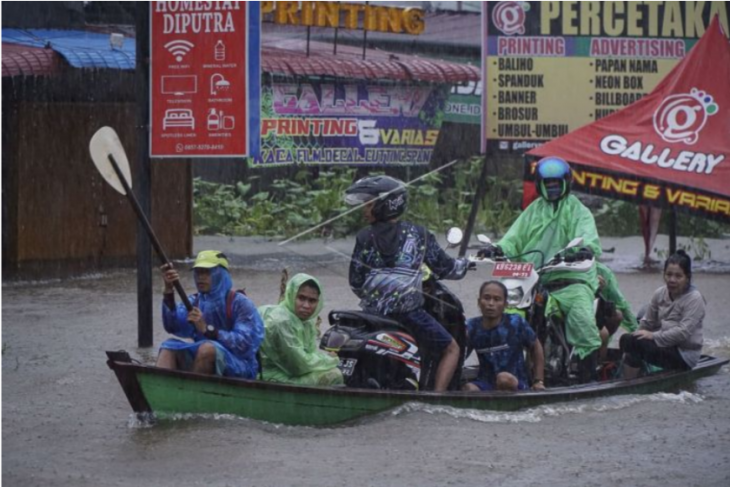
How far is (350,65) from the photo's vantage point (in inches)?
792

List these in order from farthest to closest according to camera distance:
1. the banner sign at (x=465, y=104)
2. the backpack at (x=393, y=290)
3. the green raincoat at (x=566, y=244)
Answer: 1. the banner sign at (x=465, y=104)
2. the green raincoat at (x=566, y=244)
3. the backpack at (x=393, y=290)

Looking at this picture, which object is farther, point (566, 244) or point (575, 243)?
point (566, 244)

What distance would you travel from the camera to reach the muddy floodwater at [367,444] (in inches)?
289

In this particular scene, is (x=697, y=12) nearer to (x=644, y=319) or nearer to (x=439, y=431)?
(x=644, y=319)

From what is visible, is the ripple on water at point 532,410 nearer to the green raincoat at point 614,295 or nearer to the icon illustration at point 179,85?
the green raincoat at point 614,295

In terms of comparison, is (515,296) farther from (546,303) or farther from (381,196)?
(381,196)

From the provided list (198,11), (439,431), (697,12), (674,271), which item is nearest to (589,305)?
(674,271)

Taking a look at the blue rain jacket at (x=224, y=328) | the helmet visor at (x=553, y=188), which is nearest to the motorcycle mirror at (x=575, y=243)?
the helmet visor at (x=553, y=188)

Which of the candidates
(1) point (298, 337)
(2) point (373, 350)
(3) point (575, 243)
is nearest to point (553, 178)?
(3) point (575, 243)

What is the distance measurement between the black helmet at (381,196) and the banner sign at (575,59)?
343 inches

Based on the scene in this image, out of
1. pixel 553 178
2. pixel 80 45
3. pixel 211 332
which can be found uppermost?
pixel 80 45

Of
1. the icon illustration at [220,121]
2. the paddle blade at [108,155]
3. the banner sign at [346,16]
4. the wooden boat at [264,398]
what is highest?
the banner sign at [346,16]

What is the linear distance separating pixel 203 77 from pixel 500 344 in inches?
168

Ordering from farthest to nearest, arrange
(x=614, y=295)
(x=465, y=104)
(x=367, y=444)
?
(x=465, y=104) < (x=614, y=295) < (x=367, y=444)
